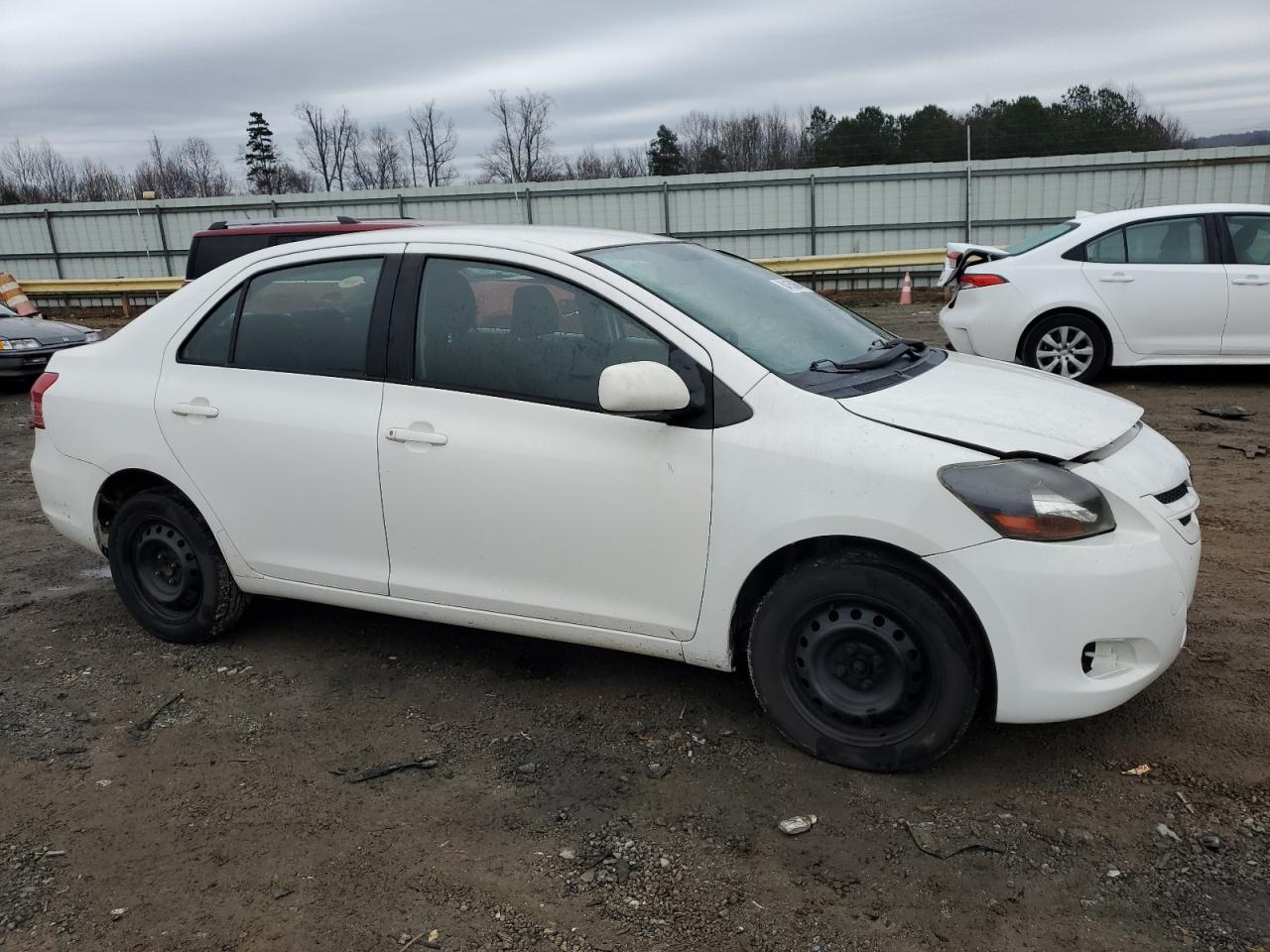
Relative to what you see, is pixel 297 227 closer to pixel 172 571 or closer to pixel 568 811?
pixel 172 571

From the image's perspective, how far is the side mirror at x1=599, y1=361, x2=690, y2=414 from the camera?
10.3ft

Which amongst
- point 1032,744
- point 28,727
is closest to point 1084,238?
point 1032,744

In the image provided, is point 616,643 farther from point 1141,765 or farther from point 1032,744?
point 1141,765

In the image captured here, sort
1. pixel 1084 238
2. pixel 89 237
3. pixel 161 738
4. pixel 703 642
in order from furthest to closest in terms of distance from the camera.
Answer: pixel 89 237 < pixel 1084 238 < pixel 161 738 < pixel 703 642

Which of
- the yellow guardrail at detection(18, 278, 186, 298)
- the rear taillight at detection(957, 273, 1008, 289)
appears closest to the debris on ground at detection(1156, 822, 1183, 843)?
the rear taillight at detection(957, 273, 1008, 289)

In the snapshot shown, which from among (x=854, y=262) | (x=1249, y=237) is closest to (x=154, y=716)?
(x=1249, y=237)

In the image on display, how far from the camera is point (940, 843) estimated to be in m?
2.90

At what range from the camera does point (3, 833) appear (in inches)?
122

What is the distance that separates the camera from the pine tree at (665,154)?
5112 cm

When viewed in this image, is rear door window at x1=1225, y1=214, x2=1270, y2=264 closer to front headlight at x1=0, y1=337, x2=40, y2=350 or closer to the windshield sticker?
the windshield sticker

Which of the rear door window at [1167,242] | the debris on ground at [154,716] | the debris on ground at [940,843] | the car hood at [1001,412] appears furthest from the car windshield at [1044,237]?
the debris on ground at [154,716]

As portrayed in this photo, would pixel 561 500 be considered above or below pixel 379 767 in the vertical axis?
above

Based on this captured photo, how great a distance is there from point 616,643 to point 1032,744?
1427 mm

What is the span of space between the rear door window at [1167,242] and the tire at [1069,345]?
65cm
